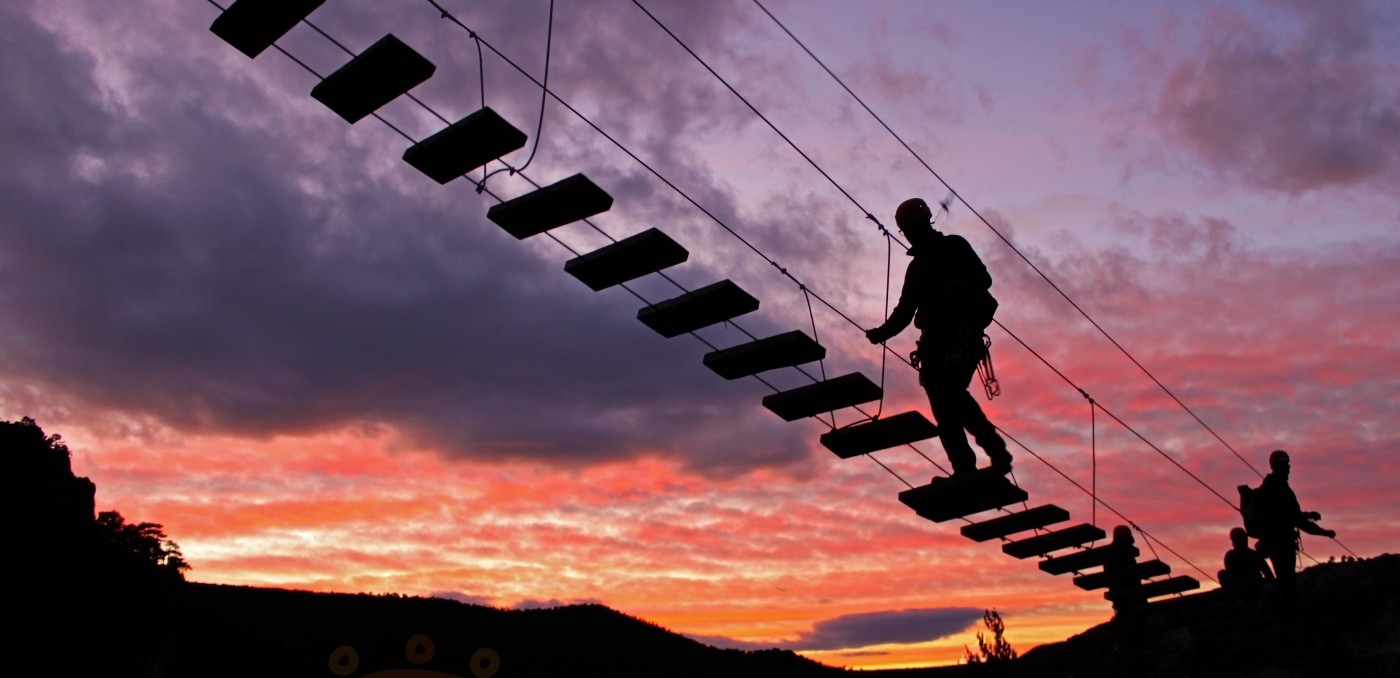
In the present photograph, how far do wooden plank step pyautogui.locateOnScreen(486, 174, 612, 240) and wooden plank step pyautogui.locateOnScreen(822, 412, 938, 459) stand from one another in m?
3.82

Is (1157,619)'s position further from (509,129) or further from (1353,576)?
(509,129)

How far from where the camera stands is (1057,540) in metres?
12.1

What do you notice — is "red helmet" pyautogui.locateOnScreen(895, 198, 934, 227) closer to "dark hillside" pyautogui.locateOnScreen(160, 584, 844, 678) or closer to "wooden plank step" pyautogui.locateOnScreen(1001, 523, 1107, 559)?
"wooden plank step" pyautogui.locateOnScreen(1001, 523, 1107, 559)

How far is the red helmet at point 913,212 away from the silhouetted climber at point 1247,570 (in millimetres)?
8578

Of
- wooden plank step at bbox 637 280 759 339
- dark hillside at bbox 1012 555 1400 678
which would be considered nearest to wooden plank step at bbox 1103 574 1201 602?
dark hillside at bbox 1012 555 1400 678

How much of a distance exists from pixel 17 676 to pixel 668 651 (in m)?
16.6

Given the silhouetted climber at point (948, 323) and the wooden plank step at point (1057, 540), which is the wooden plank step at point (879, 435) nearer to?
the silhouetted climber at point (948, 323)

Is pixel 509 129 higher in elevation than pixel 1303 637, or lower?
higher

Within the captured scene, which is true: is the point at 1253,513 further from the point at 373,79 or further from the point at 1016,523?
the point at 373,79

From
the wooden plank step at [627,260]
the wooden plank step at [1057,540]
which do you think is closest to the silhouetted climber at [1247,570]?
the wooden plank step at [1057,540]

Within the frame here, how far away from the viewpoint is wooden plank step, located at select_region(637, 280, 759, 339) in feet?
27.8

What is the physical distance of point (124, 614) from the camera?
1486cm

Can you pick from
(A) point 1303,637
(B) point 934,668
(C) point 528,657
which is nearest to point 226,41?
(A) point 1303,637

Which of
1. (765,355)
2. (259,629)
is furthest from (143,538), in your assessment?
(765,355)
